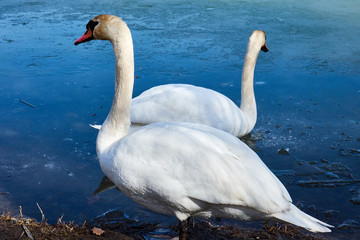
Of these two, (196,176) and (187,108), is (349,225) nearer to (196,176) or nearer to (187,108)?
(196,176)

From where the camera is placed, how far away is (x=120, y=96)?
10.1 feet

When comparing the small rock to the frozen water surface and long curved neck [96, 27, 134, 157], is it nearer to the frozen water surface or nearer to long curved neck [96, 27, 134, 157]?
the frozen water surface

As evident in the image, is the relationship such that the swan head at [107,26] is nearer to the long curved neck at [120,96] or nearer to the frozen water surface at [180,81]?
the long curved neck at [120,96]

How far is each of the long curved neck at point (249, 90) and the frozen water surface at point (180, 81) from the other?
0.25 metres

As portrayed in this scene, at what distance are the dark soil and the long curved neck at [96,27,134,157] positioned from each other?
543 mm

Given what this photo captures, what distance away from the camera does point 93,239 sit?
2734 millimetres

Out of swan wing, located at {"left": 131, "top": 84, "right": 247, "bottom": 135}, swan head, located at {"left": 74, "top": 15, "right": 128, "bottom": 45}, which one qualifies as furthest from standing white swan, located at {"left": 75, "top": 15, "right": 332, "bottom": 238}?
swan wing, located at {"left": 131, "top": 84, "right": 247, "bottom": 135}

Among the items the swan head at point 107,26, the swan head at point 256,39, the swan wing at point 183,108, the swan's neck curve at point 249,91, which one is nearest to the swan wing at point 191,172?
the swan head at point 107,26

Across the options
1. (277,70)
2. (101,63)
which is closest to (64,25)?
(101,63)

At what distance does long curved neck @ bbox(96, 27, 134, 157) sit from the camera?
9.75ft

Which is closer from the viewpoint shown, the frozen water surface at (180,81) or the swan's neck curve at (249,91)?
the frozen water surface at (180,81)

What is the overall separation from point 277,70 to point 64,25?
15.1 feet

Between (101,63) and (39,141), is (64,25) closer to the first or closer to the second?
(101,63)

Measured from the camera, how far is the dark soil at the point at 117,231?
8.96 feet
